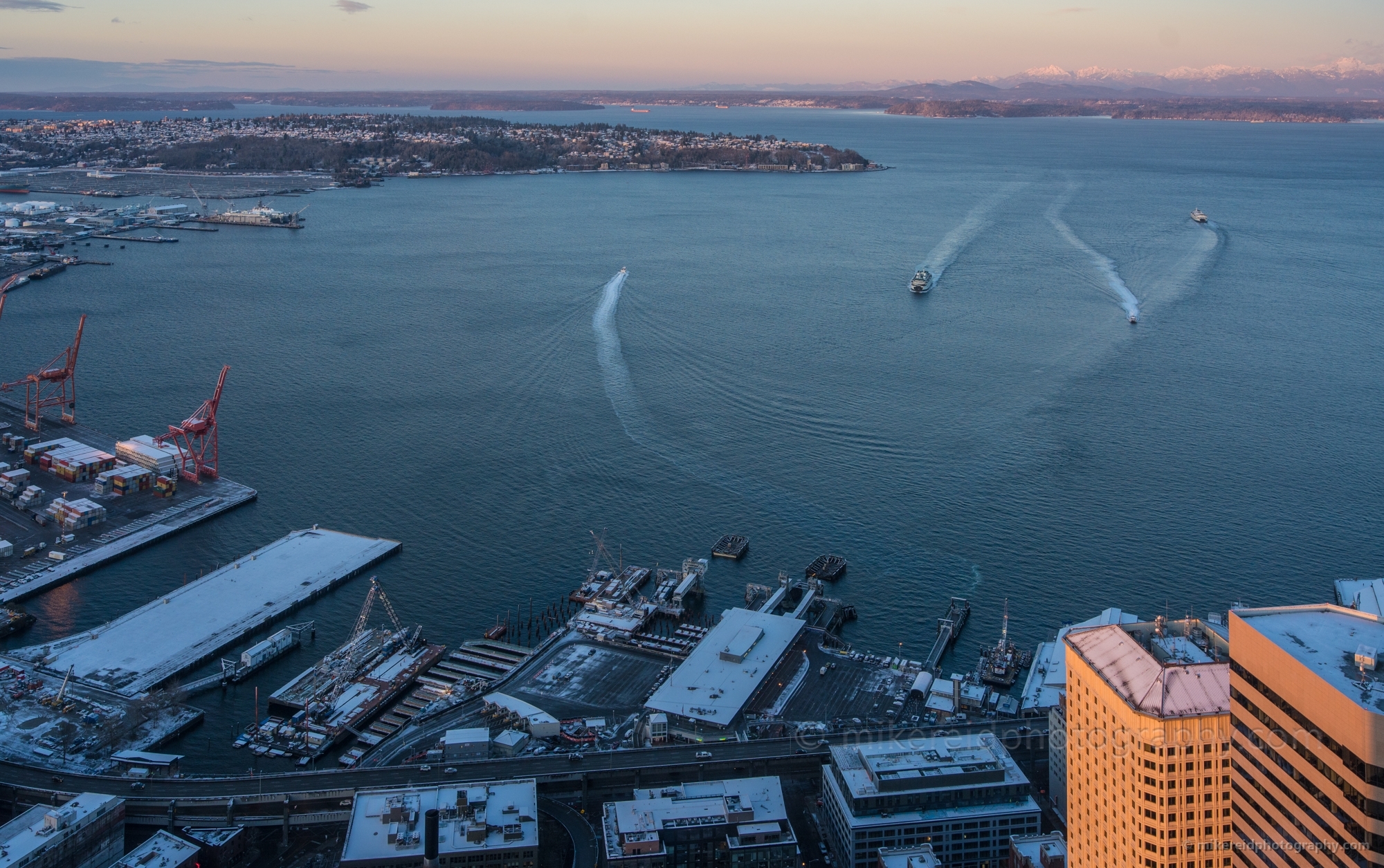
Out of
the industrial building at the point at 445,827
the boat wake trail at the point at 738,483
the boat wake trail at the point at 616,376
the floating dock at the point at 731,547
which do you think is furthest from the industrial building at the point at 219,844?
the boat wake trail at the point at 616,376

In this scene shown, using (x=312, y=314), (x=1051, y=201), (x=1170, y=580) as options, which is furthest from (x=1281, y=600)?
(x=1051, y=201)

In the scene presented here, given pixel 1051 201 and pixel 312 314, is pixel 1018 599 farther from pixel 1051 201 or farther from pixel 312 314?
pixel 1051 201

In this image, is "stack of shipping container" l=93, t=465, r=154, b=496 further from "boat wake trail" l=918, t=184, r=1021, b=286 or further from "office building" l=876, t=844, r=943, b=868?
"boat wake trail" l=918, t=184, r=1021, b=286

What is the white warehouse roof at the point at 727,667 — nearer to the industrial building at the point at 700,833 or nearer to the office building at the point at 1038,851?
the industrial building at the point at 700,833

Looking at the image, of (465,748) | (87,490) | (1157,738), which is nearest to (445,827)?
(465,748)

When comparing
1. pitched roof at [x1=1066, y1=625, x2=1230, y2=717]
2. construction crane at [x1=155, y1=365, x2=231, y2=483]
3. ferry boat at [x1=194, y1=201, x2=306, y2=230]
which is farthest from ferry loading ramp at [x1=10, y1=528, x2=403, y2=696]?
ferry boat at [x1=194, y1=201, x2=306, y2=230]

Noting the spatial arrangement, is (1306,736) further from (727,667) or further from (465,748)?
(727,667)
